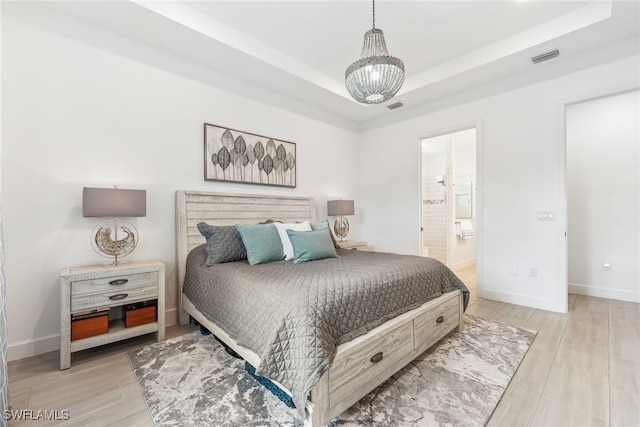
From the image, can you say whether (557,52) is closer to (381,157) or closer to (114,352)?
(381,157)

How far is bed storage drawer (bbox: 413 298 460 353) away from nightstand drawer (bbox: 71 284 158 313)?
2148 millimetres

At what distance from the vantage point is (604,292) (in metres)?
3.55

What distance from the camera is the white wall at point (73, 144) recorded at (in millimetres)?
2104

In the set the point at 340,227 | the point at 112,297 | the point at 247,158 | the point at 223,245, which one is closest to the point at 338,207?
the point at 340,227

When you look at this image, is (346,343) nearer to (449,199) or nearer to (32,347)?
(32,347)

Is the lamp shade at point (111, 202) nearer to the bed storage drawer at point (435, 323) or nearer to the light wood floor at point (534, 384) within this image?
the light wood floor at point (534, 384)

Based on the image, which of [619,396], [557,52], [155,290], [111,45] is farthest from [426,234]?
[111,45]

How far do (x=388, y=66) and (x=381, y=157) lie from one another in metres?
2.92

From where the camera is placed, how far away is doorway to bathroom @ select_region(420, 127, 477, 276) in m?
5.25

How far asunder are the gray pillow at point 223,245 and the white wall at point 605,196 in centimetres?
437

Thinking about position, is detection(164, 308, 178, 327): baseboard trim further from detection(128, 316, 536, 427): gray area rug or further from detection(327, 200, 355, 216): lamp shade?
detection(327, 200, 355, 216): lamp shade

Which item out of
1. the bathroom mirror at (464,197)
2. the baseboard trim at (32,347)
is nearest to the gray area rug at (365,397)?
the baseboard trim at (32,347)

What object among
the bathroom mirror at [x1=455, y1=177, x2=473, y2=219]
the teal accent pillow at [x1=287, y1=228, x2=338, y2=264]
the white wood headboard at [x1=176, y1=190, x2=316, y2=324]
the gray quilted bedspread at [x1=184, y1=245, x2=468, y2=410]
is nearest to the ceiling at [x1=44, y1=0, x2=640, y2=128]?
the white wood headboard at [x1=176, y1=190, x2=316, y2=324]

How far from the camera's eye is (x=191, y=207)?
2904mm
